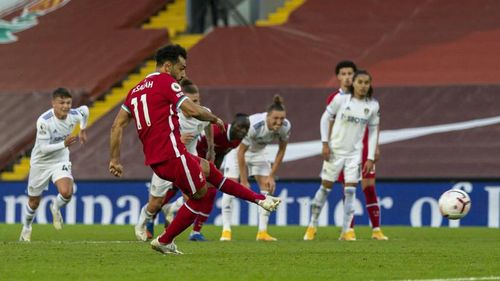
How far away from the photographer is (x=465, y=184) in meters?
20.5

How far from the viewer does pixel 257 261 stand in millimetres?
10391

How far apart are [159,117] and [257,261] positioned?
5.10 feet

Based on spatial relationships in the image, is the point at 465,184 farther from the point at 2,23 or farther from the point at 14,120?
the point at 2,23

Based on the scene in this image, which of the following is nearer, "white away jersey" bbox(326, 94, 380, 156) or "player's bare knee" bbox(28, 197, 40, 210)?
"player's bare knee" bbox(28, 197, 40, 210)

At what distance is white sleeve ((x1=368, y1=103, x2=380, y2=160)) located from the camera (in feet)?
51.5

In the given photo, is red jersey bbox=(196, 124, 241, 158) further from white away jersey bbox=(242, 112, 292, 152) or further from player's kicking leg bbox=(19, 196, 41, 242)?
player's kicking leg bbox=(19, 196, 41, 242)

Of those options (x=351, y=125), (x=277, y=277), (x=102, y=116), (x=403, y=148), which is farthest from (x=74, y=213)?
(x=277, y=277)

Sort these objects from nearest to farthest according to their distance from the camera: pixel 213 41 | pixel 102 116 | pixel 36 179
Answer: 1. pixel 36 179
2. pixel 102 116
3. pixel 213 41

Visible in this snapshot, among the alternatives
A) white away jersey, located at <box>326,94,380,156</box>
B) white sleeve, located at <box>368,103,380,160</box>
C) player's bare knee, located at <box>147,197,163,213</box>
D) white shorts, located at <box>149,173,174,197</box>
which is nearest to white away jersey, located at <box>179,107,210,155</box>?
white shorts, located at <box>149,173,174,197</box>

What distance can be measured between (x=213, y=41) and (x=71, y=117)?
39.0 feet

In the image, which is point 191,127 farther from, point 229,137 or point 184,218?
point 184,218

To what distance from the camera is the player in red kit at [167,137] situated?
10.8 metres

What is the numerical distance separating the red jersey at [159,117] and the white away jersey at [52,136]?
4.57 metres

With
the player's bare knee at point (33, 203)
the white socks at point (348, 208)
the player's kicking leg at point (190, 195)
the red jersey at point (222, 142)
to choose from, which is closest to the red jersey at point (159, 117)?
the player's kicking leg at point (190, 195)
